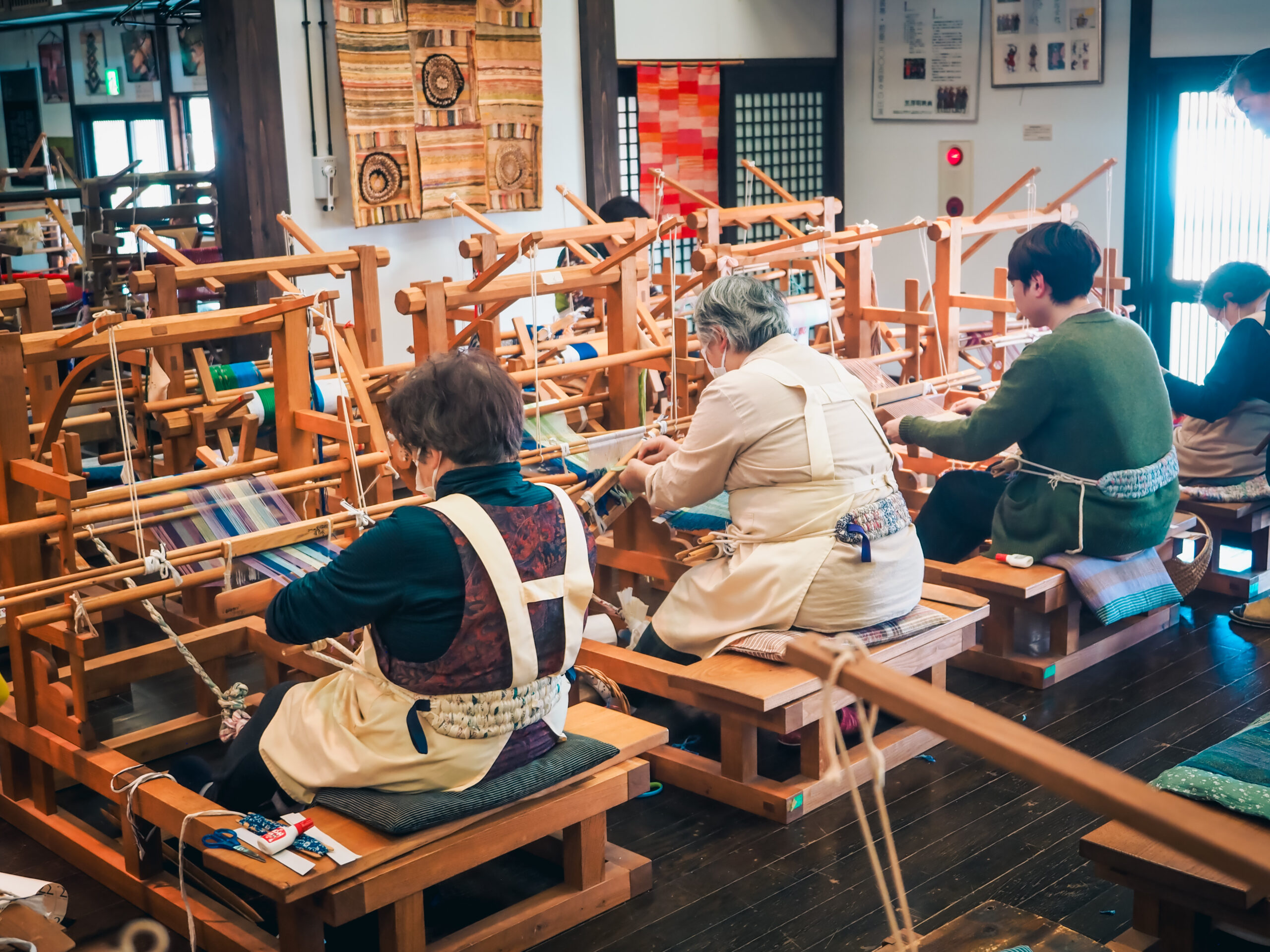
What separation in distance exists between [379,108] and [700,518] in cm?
341

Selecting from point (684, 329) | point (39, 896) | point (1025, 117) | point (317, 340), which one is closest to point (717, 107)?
point (1025, 117)

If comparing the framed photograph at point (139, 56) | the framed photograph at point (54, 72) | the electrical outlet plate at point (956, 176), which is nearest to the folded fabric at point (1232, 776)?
the electrical outlet plate at point (956, 176)

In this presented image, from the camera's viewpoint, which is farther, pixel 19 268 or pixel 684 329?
pixel 19 268

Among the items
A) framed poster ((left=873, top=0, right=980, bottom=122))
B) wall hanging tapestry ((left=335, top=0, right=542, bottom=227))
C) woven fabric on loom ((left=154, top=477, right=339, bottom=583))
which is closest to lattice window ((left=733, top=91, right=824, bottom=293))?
framed poster ((left=873, top=0, right=980, bottom=122))

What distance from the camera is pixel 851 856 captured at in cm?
279

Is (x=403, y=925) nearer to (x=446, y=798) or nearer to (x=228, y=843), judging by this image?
(x=446, y=798)

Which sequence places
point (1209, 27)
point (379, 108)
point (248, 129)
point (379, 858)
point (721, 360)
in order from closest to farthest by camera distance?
point (379, 858), point (721, 360), point (248, 129), point (379, 108), point (1209, 27)

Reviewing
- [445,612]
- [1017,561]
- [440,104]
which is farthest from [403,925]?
[440,104]

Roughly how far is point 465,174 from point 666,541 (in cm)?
326

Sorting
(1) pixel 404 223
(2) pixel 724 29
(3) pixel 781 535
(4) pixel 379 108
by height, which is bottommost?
(3) pixel 781 535

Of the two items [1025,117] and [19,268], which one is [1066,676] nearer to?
[1025,117]

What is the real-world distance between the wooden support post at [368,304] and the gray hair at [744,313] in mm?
1452

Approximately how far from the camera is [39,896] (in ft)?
8.30

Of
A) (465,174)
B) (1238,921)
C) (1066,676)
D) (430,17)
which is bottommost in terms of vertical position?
(1066,676)
